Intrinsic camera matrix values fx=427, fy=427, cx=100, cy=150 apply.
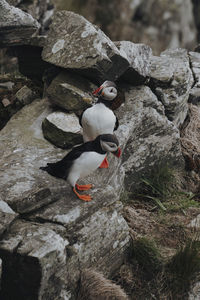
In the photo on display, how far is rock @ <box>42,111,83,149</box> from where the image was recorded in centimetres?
529

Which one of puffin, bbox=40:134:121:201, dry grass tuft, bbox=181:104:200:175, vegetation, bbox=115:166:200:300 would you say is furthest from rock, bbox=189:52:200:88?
puffin, bbox=40:134:121:201

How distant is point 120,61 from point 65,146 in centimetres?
142

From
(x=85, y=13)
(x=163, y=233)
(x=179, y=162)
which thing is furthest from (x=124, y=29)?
(x=163, y=233)

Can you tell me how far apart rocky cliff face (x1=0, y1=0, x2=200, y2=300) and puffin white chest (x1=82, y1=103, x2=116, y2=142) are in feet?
1.18

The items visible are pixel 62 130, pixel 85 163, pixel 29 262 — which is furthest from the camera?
pixel 62 130

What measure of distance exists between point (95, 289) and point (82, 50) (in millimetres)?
3012

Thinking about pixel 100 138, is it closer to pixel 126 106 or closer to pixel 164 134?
pixel 126 106

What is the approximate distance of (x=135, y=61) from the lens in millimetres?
6262

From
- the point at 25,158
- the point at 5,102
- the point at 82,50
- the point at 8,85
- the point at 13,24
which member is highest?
Result: the point at 13,24

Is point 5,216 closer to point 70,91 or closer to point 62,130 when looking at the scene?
point 62,130

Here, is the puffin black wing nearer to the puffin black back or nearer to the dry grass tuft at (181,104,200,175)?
the puffin black back

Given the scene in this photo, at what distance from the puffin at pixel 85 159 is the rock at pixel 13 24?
2.02 m

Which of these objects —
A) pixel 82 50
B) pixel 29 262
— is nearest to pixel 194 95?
pixel 82 50

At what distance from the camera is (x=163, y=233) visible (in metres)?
5.11
